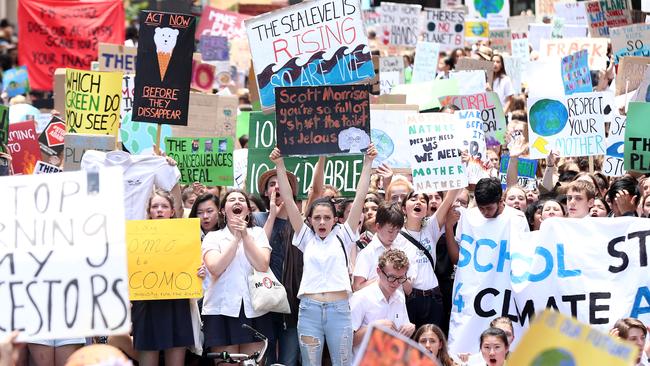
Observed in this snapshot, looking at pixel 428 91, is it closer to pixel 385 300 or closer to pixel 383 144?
pixel 383 144

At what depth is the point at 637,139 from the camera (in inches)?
443

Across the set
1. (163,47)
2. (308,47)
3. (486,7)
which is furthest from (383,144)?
(486,7)

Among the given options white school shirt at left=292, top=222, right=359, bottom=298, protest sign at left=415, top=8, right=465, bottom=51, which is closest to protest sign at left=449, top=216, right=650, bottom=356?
white school shirt at left=292, top=222, right=359, bottom=298

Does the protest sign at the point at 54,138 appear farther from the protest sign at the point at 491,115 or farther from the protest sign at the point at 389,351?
the protest sign at the point at 389,351

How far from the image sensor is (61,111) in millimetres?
16125

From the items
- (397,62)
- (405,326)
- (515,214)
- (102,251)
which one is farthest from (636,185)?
(397,62)

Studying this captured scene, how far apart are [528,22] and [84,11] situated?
6.66 m

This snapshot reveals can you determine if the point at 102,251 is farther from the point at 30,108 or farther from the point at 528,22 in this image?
the point at 528,22

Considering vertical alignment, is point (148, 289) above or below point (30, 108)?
below

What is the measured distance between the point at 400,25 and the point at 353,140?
10.6 m

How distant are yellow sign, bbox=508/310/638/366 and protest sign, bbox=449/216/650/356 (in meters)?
3.86

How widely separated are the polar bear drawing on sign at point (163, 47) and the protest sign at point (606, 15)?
6790 mm

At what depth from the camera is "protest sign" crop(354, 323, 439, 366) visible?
5.61 meters

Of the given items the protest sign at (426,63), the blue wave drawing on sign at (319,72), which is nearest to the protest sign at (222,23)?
the protest sign at (426,63)
